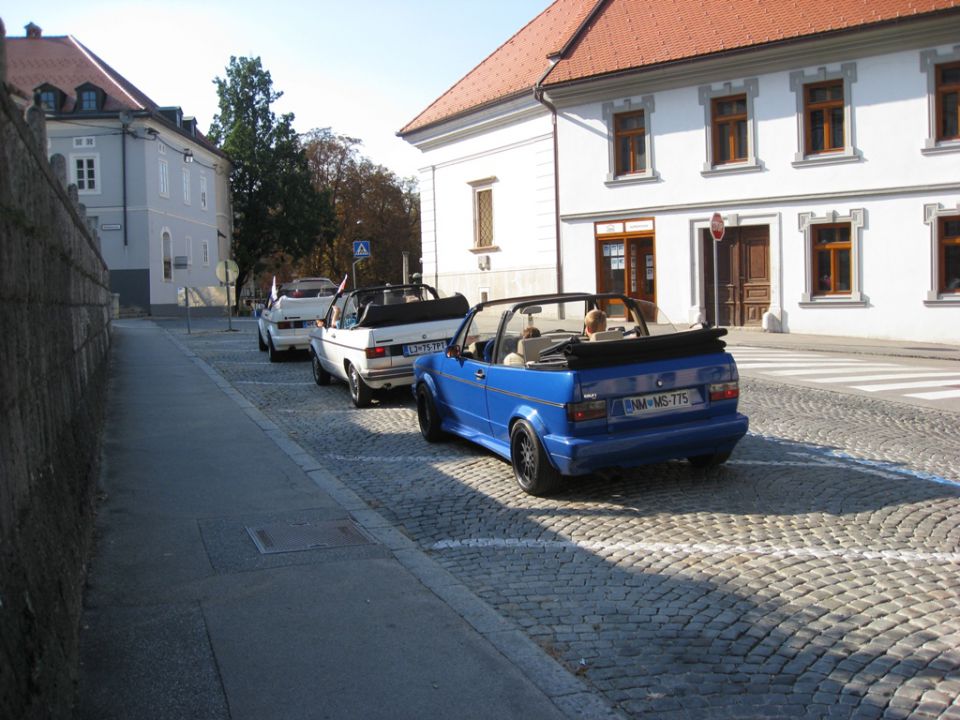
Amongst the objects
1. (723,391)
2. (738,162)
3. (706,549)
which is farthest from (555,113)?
(706,549)

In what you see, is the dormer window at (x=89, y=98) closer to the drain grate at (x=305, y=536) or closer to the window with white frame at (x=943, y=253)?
the window with white frame at (x=943, y=253)

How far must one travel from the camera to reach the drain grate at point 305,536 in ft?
21.1

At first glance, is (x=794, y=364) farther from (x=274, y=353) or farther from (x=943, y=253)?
(x=274, y=353)

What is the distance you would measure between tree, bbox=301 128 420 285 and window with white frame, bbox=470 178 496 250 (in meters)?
30.3

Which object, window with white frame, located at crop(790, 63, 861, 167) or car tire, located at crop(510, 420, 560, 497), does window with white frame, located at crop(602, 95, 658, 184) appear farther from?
car tire, located at crop(510, 420, 560, 497)

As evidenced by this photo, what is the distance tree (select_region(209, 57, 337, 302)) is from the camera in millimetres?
65000

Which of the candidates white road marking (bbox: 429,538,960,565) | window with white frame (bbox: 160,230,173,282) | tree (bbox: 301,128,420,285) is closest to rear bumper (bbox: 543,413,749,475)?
white road marking (bbox: 429,538,960,565)

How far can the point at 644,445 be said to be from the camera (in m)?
7.38

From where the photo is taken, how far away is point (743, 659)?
4.33m

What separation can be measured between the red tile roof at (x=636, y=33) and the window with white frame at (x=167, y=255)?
21.7m

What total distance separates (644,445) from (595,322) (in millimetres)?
1626

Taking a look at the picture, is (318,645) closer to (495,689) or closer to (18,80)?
(495,689)

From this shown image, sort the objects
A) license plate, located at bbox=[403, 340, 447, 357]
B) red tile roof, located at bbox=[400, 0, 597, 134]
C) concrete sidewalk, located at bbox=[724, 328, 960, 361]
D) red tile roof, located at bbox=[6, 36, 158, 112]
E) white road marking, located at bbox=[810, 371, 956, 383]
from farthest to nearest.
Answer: red tile roof, located at bbox=[6, 36, 158, 112] < red tile roof, located at bbox=[400, 0, 597, 134] < concrete sidewalk, located at bbox=[724, 328, 960, 361] < white road marking, located at bbox=[810, 371, 956, 383] < license plate, located at bbox=[403, 340, 447, 357]

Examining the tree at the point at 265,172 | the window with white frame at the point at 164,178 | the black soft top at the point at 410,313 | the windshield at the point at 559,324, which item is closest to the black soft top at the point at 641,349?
the windshield at the point at 559,324
